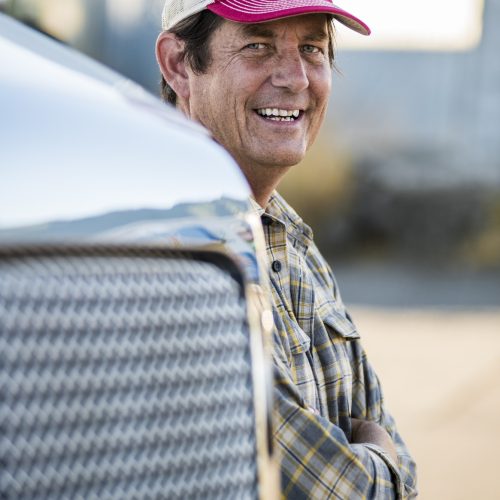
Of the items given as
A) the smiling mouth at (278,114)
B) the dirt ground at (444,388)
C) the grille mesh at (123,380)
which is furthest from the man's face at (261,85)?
the dirt ground at (444,388)

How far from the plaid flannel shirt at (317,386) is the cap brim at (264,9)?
16.5 inches

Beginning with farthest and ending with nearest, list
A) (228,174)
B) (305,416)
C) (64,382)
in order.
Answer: (305,416) → (228,174) → (64,382)

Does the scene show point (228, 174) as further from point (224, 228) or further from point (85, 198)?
point (85, 198)

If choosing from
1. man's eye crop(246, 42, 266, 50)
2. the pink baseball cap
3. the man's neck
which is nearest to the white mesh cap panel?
the pink baseball cap

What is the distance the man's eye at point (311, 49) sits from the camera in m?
2.45

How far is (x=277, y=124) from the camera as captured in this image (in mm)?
2445

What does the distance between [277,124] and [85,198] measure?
3.90 ft

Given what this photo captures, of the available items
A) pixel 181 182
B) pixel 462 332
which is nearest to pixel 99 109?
pixel 181 182

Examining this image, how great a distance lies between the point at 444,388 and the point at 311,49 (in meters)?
4.86

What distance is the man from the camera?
2311mm

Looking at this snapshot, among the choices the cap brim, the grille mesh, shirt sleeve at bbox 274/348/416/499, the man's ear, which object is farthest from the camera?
the man's ear

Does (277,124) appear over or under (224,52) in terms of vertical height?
under

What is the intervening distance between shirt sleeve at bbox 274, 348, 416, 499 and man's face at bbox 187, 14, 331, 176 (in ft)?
1.90

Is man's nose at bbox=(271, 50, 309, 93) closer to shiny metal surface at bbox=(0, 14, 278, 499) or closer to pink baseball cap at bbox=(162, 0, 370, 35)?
pink baseball cap at bbox=(162, 0, 370, 35)
